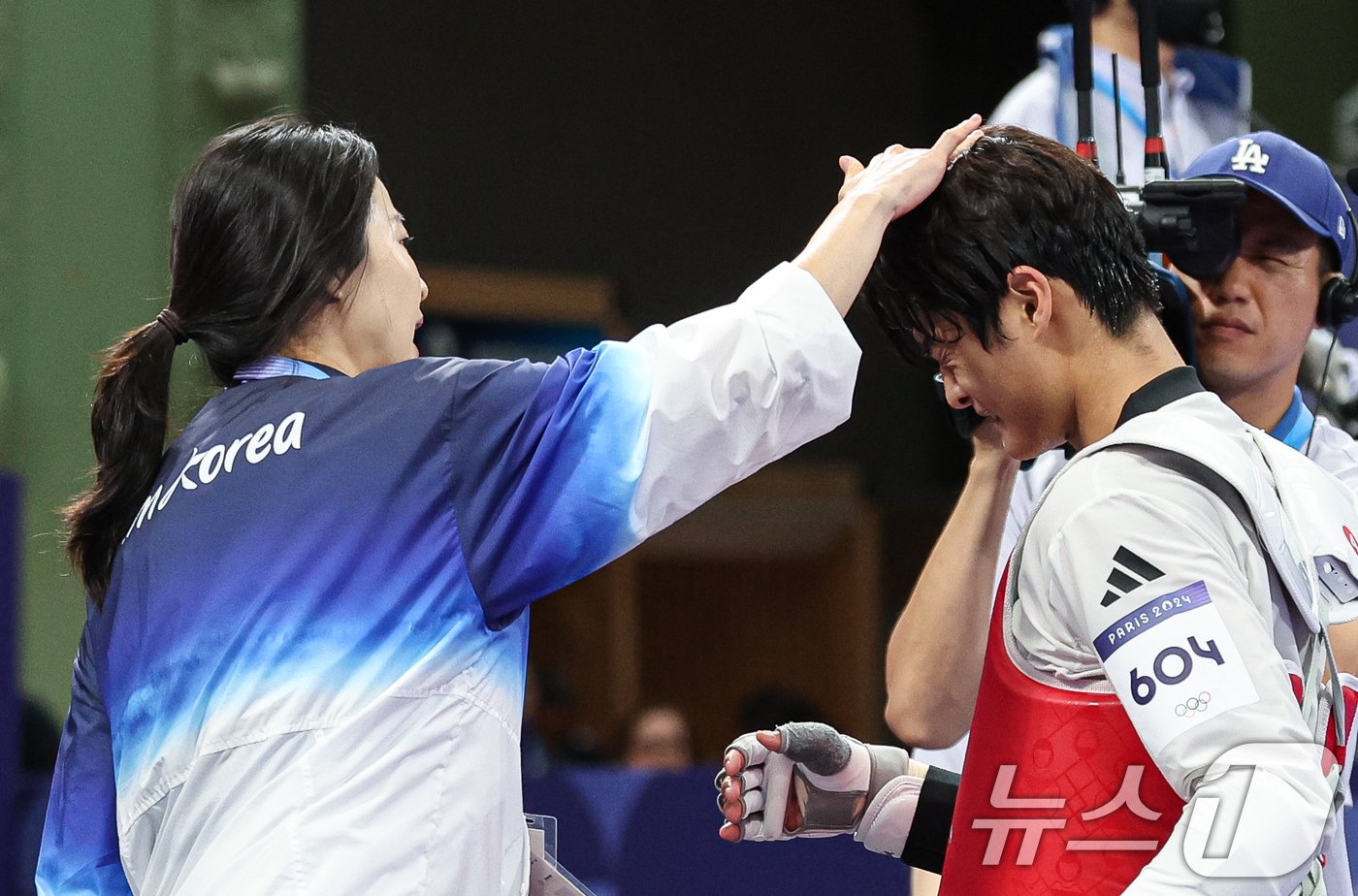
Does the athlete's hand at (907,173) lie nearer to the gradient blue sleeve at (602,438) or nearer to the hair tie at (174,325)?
the gradient blue sleeve at (602,438)

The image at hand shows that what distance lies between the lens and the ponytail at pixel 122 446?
5.06 feet

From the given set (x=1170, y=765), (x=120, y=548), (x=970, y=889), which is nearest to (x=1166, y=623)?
(x=1170, y=765)

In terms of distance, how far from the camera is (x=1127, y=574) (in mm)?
1281

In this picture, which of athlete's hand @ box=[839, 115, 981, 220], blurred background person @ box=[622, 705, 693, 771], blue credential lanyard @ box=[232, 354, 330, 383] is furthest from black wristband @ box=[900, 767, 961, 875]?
blurred background person @ box=[622, 705, 693, 771]

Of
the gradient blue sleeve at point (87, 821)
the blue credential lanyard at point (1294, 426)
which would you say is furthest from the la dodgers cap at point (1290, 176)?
the gradient blue sleeve at point (87, 821)

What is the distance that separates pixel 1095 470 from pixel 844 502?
7.01m

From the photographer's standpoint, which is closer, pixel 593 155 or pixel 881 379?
pixel 593 155

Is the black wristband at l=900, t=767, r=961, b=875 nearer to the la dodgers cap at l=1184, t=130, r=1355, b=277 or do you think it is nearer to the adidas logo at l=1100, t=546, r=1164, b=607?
the adidas logo at l=1100, t=546, r=1164, b=607

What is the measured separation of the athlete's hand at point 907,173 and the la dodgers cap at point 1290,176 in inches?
20.7

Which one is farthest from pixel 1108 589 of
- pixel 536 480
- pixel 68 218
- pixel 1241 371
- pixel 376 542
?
pixel 68 218

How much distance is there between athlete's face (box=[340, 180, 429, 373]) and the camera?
1551mm

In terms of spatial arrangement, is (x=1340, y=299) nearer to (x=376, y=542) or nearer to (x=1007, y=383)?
(x=1007, y=383)

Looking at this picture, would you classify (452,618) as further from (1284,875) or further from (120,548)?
(1284,875)

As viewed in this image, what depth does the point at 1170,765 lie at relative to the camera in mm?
1234
